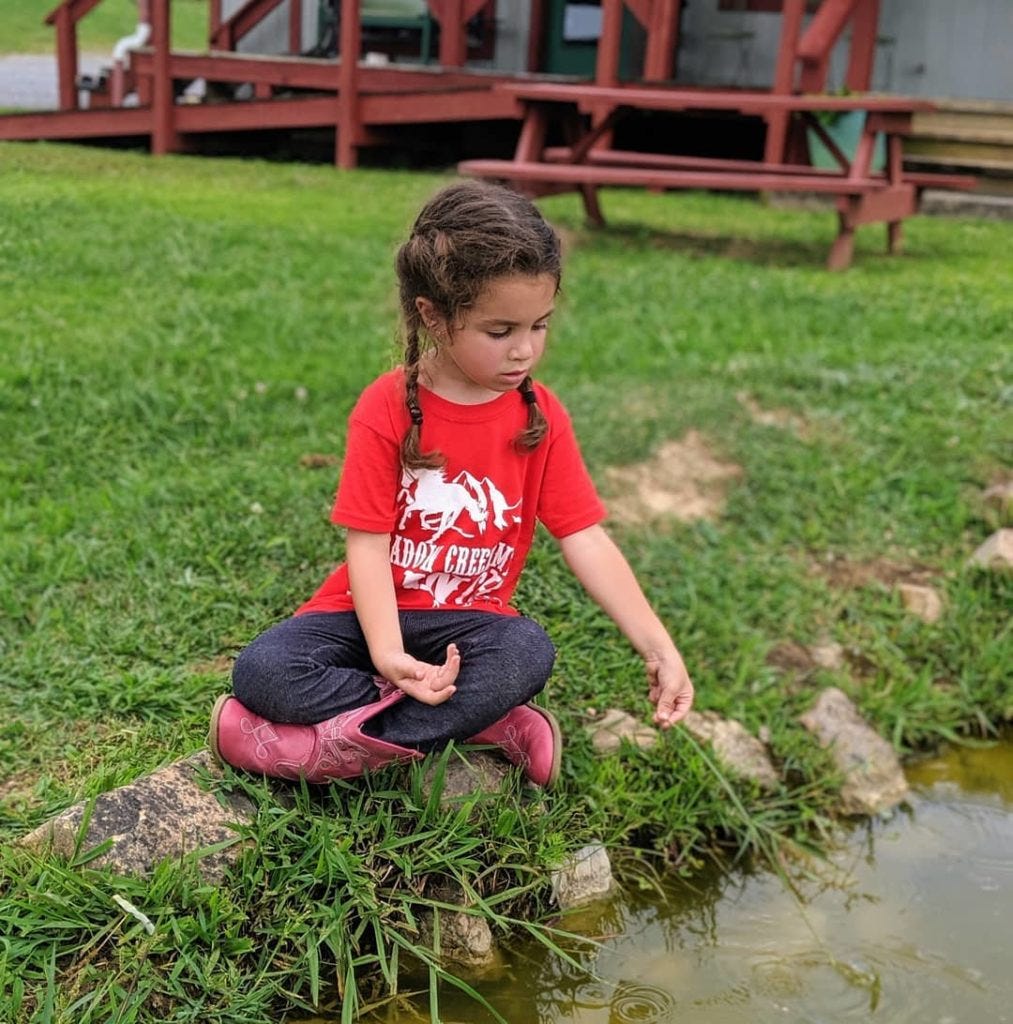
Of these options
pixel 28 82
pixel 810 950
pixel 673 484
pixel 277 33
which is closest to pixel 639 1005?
pixel 810 950

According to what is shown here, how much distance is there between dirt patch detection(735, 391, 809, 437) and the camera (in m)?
4.71

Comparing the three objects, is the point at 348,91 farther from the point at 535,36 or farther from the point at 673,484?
the point at 673,484

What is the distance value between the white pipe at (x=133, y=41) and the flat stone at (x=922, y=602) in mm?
6460

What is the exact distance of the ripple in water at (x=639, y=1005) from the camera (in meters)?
2.38

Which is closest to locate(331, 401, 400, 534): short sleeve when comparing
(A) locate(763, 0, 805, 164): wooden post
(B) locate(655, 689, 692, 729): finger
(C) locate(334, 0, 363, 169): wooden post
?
(B) locate(655, 689, 692, 729): finger

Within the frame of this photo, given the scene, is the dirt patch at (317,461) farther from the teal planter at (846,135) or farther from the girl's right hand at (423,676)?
the teal planter at (846,135)

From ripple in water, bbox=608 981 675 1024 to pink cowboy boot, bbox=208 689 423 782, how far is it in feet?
1.88

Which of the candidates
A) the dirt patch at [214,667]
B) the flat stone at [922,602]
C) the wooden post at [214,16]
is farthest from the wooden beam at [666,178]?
the wooden post at [214,16]

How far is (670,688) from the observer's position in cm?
244

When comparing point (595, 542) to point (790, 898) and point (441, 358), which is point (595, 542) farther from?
point (790, 898)

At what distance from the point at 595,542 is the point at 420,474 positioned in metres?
0.37

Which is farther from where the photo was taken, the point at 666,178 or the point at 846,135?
the point at 846,135

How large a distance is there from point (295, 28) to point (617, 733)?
1346 cm

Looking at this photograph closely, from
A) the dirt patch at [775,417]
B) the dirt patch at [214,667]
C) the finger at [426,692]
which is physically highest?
the finger at [426,692]
